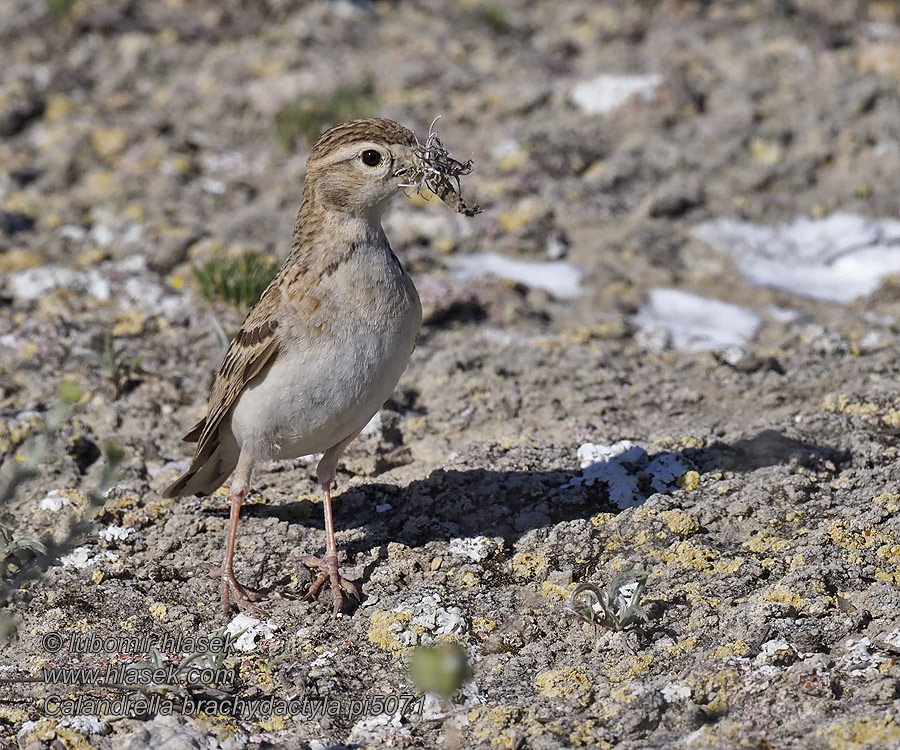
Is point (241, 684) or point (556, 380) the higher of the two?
point (241, 684)

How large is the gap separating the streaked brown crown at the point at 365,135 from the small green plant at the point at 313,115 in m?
4.47

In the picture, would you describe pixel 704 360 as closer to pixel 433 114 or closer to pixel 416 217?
pixel 416 217

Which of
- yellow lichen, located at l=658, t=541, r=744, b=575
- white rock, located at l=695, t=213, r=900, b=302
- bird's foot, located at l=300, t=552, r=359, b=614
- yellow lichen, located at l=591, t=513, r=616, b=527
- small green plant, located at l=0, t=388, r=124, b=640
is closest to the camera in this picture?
small green plant, located at l=0, t=388, r=124, b=640

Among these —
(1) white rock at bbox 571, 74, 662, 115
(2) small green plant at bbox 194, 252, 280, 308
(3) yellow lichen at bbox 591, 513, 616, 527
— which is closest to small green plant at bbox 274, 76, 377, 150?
(1) white rock at bbox 571, 74, 662, 115

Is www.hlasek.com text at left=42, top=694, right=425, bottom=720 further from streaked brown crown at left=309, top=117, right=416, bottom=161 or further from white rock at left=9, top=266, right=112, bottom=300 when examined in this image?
white rock at left=9, top=266, right=112, bottom=300

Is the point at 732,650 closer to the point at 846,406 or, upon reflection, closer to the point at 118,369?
the point at 846,406

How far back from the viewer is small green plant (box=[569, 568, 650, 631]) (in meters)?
4.86

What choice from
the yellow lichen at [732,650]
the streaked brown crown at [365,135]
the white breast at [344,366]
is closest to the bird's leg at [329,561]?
the white breast at [344,366]

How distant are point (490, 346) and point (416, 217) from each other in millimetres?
1865

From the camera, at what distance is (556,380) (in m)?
7.35

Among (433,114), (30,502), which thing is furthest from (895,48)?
(30,502)

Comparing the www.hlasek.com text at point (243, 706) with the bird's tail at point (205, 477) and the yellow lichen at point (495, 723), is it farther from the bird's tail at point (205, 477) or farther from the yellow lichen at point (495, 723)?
the bird's tail at point (205, 477)

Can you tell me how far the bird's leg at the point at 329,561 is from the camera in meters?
5.36

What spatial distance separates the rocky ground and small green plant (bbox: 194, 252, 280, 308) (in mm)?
151
